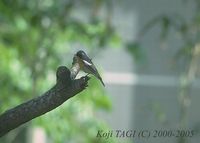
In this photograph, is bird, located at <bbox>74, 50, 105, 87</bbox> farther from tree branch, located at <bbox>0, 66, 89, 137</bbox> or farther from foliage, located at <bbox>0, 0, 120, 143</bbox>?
foliage, located at <bbox>0, 0, 120, 143</bbox>

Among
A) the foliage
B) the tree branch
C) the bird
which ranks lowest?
the foliage

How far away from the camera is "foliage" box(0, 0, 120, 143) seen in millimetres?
2890

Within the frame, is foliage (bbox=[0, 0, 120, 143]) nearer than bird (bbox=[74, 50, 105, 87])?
No

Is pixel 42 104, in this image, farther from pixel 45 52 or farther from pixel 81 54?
pixel 45 52

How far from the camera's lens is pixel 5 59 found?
3.05 meters

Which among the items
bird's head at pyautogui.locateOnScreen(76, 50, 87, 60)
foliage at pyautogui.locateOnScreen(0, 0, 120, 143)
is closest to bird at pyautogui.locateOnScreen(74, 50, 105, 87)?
bird's head at pyautogui.locateOnScreen(76, 50, 87, 60)

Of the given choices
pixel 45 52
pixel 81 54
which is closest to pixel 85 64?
pixel 81 54

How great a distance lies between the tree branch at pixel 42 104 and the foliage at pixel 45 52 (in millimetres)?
1975

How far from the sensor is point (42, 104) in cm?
80

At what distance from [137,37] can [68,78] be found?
3.82 meters

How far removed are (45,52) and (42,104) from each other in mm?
2164

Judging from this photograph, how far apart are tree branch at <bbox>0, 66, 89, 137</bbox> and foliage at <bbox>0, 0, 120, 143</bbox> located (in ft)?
6.48

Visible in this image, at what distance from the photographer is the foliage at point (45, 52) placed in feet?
9.48

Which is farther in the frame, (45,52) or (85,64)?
(45,52)
